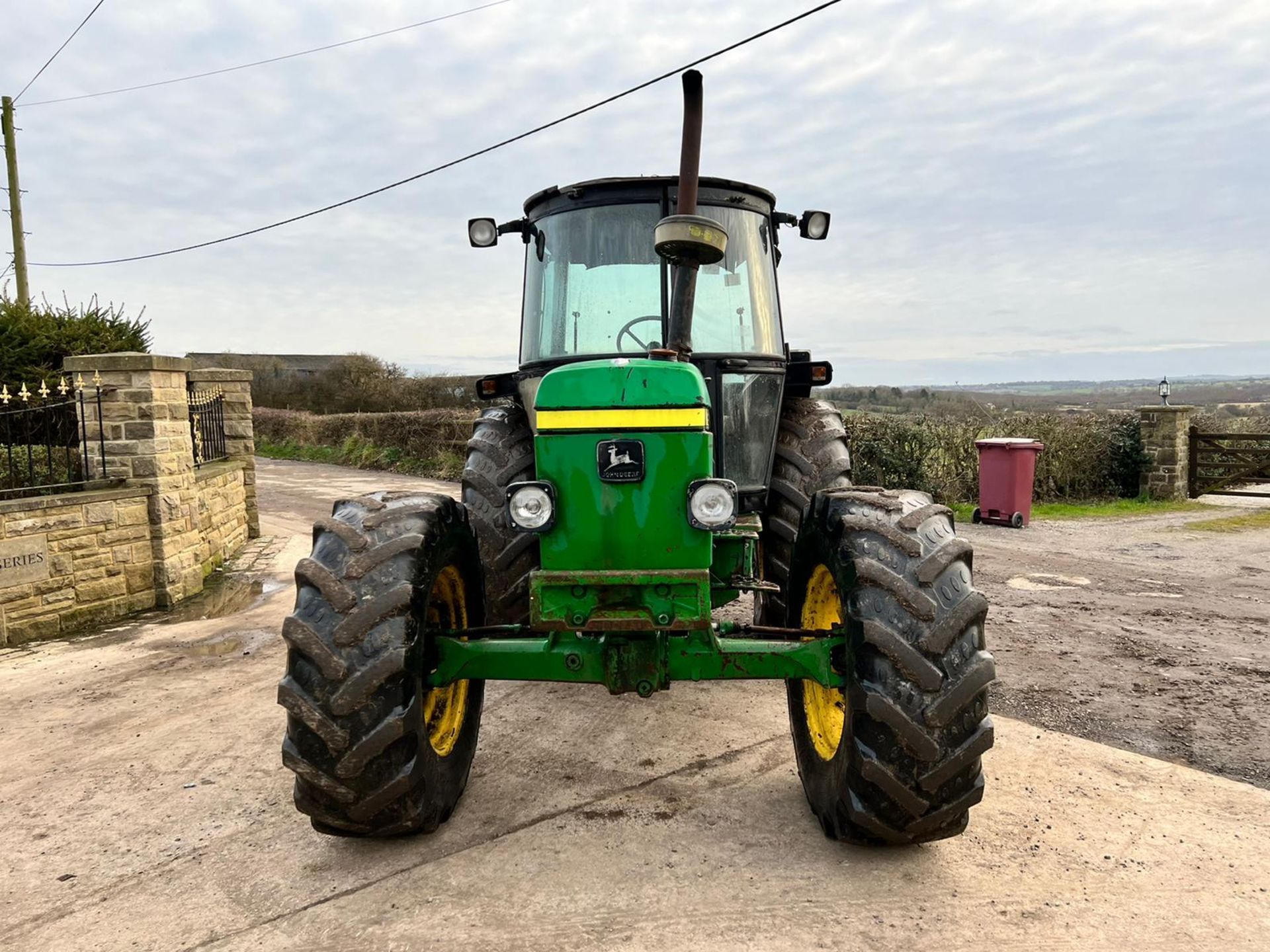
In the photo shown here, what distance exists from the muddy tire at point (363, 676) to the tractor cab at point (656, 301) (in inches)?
51.4

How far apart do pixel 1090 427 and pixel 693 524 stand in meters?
13.5

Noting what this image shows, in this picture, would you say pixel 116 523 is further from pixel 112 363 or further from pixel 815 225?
pixel 815 225

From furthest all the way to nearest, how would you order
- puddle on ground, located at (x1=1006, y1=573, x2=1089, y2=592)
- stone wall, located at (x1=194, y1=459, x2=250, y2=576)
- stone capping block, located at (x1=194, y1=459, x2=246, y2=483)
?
1. stone capping block, located at (x1=194, y1=459, x2=246, y2=483)
2. stone wall, located at (x1=194, y1=459, x2=250, y2=576)
3. puddle on ground, located at (x1=1006, y1=573, x2=1089, y2=592)

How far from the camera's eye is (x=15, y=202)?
1769 centimetres

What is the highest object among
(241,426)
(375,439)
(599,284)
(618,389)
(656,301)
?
(599,284)

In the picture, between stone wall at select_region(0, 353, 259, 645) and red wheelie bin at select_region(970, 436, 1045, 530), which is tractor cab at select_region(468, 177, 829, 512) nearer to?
stone wall at select_region(0, 353, 259, 645)

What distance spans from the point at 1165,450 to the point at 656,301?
42.7 feet

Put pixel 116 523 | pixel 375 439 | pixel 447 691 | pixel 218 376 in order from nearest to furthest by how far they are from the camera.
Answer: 1. pixel 447 691
2. pixel 116 523
3. pixel 218 376
4. pixel 375 439

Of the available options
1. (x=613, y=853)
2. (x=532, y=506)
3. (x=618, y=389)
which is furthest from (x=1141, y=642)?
(x=532, y=506)

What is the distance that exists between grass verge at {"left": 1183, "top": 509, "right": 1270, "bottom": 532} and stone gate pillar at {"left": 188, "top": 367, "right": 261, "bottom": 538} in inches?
473

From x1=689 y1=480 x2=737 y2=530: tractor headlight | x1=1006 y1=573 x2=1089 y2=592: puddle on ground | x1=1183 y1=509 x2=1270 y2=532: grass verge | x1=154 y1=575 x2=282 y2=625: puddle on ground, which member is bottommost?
x1=1183 y1=509 x2=1270 y2=532: grass verge

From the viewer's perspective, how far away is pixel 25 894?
9.66 feet

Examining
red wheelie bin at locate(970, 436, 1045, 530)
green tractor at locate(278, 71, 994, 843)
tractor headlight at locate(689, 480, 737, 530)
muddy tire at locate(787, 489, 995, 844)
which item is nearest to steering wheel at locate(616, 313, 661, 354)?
green tractor at locate(278, 71, 994, 843)

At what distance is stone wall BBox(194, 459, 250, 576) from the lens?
A: 8.45m
